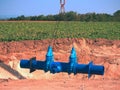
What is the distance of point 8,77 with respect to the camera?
1180 cm

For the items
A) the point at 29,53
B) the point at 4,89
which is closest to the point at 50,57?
the point at 4,89

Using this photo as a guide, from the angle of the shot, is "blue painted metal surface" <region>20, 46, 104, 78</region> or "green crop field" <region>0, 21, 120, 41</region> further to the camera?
"green crop field" <region>0, 21, 120, 41</region>

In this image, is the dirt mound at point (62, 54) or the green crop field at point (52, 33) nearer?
the dirt mound at point (62, 54)

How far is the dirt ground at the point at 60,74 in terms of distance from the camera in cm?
1014

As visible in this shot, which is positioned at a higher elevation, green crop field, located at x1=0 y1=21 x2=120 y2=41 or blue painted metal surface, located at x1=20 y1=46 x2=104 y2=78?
blue painted metal surface, located at x1=20 y1=46 x2=104 y2=78

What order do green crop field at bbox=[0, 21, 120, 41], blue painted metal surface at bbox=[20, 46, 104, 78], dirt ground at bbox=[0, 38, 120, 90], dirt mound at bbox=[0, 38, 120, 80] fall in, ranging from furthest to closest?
green crop field at bbox=[0, 21, 120, 41], dirt mound at bbox=[0, 38, 120, 80], dirt ground at bbox=[0, 38, 120, 90], blue painted metal surface at bbox=[20, 46, 104, 78]

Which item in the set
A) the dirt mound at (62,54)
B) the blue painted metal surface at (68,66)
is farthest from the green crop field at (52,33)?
the blue painted metal surface at (68,66)

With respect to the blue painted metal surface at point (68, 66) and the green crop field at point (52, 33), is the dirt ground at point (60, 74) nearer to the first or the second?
the green crop field at point (52, 33)

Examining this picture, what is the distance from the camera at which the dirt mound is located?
12219mm

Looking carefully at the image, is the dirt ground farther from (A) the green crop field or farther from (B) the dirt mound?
(A) the green crop field

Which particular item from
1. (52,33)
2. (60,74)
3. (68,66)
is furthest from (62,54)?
(52,33)

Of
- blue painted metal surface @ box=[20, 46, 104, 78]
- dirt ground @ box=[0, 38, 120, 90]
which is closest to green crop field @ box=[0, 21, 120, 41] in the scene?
dirt ground @ box=[0, 38, 120, 90]

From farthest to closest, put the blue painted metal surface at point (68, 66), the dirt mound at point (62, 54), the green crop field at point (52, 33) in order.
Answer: the green crop field at point (52, 33)
the dirt mound at point (62, 54)
the blue painted metal surface at point (68, 66)

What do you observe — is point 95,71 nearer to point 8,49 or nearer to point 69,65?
point 69,65
